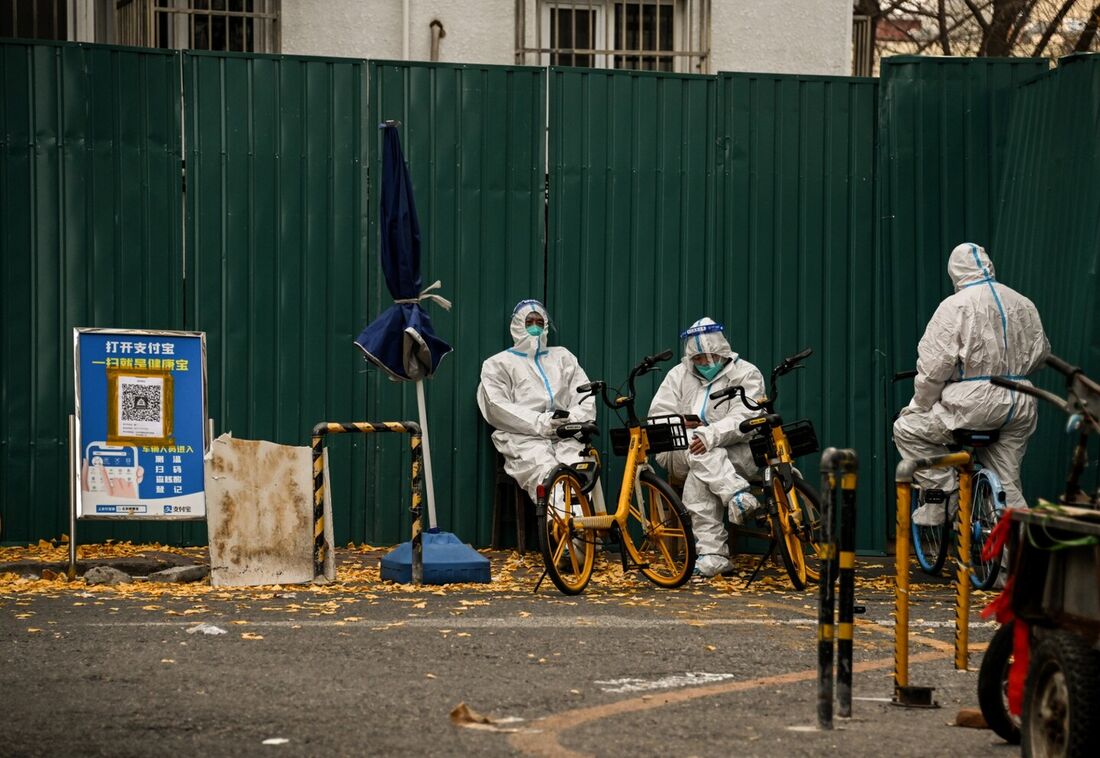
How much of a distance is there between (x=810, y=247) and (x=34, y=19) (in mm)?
7209

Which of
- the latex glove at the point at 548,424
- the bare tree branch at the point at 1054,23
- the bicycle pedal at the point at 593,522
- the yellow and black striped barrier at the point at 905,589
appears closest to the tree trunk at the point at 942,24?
the bare tree branch at the point at 1054,23

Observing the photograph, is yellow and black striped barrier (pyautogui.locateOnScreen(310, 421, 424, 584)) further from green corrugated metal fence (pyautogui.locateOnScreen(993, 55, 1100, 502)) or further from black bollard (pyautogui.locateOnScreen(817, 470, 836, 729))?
black bollard (pyautogui.locateOnScreen(817, 470, 836, 729))

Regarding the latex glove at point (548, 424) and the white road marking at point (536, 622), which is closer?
the white road marking at point (536, 622)

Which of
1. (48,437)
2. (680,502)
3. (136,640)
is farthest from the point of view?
(48,437)

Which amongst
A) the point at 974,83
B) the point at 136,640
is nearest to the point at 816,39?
the point at 974,83

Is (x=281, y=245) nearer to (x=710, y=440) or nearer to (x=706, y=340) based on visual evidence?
(x=706, y=340)

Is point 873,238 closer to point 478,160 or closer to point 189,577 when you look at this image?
point 478,160

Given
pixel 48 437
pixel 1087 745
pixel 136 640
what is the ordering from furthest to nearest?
pixel 48 437 < pixel 136 640 < pixel 1087 745

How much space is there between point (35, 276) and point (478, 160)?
3.37m

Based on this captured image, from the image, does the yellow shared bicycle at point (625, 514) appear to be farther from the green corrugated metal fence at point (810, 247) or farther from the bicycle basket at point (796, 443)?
the green corrugated metal fence at point (810, 247)

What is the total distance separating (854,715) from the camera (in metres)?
6.52

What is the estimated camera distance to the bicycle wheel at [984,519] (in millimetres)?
10586

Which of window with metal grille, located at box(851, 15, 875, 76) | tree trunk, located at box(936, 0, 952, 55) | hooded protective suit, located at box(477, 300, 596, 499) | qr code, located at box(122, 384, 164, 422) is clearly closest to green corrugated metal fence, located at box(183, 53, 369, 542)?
hooded protective suit, located at box(477, 300, 596, 499)

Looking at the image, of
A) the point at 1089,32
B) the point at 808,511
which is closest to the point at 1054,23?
the point at 1089,32
